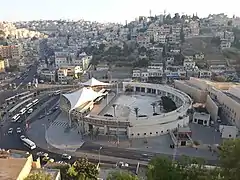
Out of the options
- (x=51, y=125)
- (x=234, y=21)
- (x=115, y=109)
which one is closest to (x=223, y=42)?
(x=234, y=21)

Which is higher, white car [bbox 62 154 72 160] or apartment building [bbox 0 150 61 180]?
apartment building [bbox 0 150 61 180]

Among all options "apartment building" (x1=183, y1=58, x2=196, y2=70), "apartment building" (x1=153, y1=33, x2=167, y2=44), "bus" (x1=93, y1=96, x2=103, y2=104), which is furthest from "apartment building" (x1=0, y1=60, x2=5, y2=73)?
"apartment building" (x1=183, y1=58, x2=196, y2=70)

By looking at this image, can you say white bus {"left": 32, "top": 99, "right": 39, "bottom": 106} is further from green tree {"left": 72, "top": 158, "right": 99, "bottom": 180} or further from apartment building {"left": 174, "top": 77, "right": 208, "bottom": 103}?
green tree {"left": 72, "top": 158, "right": 99, "bottom": 180}

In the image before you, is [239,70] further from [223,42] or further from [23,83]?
[23,83]

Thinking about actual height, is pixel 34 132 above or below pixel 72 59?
below

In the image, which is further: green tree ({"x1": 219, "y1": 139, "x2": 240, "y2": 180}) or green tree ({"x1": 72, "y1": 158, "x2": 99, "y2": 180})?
green tree ({"x1": 72, "y1": 158, "x2": 99, "y2": 180})

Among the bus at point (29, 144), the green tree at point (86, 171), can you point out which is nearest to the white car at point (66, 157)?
the bus at point (29, 144)

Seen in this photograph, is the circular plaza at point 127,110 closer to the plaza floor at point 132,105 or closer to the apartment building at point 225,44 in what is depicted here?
the plaza floor at point 132,105
